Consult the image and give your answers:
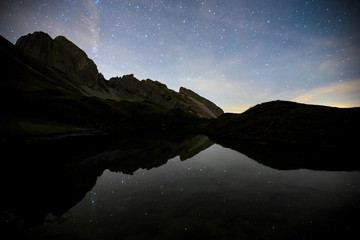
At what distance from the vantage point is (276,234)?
22.9ft

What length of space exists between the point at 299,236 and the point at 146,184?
11069mm

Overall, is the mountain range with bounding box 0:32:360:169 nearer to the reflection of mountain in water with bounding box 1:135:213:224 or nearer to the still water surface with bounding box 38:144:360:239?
the still water surface with bounding box 38:144:360:239

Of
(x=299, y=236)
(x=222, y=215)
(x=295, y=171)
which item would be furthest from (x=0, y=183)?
(x=295, y=171)

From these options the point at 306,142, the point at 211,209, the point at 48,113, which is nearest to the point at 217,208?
the point at 211,209

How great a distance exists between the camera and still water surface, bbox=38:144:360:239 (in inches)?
285

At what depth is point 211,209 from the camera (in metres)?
9.30

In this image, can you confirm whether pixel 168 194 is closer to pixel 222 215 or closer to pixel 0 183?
pixel 222 215

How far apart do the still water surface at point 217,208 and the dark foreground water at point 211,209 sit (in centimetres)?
4

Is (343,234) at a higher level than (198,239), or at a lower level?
higher

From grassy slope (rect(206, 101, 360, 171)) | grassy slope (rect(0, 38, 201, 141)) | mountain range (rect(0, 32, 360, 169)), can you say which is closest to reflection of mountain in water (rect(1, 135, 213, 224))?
grassy slope (rect(206, 101, 360, 171))

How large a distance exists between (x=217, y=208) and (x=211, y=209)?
1.38 ft

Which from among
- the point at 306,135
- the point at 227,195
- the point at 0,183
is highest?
the point at 306,135

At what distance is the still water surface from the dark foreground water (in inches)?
1.7

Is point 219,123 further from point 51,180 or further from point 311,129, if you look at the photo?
point 51,180
